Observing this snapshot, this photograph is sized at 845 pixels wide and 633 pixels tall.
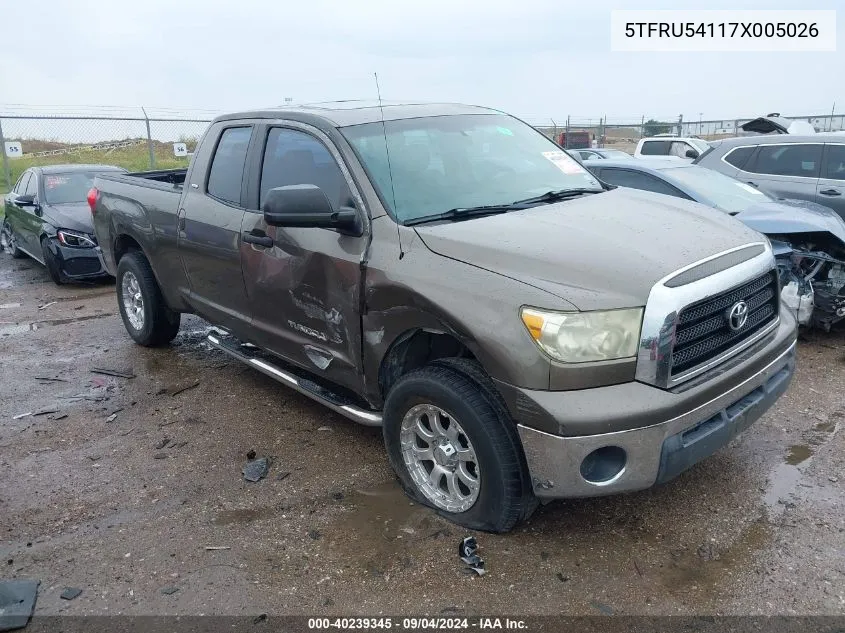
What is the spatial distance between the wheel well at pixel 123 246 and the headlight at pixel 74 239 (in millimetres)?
2981

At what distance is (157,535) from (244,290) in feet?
5.21

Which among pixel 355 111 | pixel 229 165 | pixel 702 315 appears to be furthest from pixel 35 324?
pixel 702 315

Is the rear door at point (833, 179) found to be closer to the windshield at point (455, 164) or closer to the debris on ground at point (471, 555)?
the windshield at point (455, 164)

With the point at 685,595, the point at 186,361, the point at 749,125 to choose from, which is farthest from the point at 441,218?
the point at 749,125

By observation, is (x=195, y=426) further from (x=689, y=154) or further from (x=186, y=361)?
(x=689, y=154)

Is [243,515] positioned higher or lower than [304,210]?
lower

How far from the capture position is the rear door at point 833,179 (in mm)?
7426

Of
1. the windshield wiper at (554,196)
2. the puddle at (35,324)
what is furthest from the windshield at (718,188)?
the puddle at (35,324)

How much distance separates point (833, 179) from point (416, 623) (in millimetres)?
7107

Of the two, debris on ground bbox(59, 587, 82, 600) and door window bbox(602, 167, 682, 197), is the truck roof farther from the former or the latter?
debris on ground bbox(59, 587, 82, 600)

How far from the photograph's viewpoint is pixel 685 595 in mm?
2801

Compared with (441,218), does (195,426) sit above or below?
below

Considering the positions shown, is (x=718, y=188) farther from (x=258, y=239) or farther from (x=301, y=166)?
(x=258, y=239)

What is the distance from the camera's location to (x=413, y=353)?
349cm
